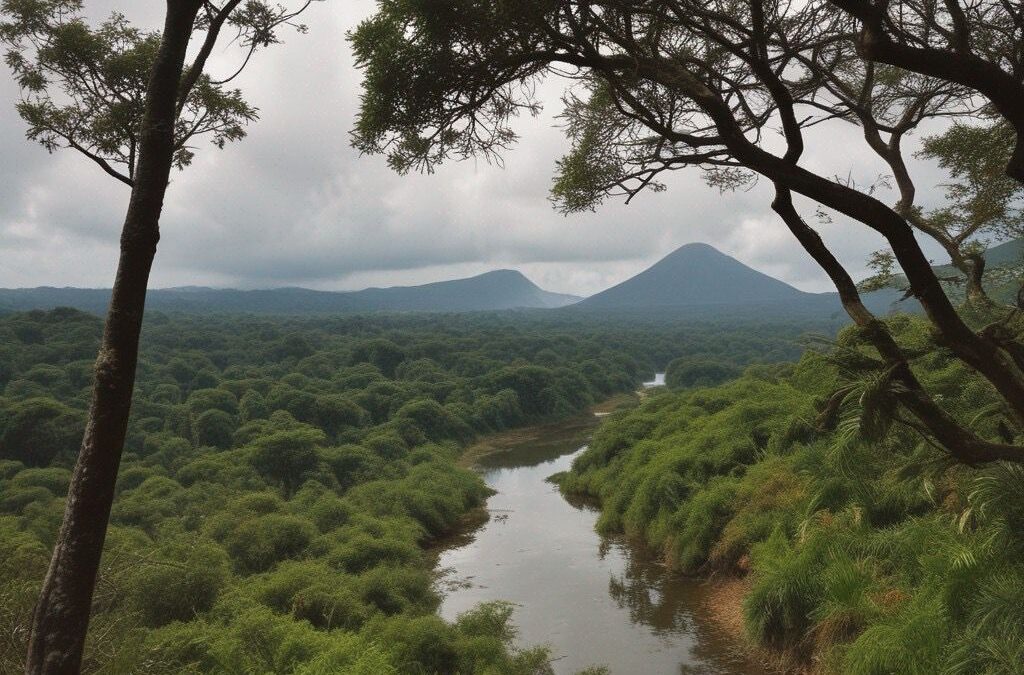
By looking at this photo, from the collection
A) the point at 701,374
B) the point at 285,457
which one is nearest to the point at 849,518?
the point at 285,457

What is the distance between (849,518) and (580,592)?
690 cm

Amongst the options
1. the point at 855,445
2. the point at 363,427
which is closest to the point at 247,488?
the point at 363,427

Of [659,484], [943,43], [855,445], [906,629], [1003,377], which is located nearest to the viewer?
[1003,377]

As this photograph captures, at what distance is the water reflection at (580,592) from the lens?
41.0ft

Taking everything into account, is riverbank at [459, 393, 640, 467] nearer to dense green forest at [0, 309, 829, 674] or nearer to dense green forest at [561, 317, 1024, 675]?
dense green forest at [0, 309, 829, 674]

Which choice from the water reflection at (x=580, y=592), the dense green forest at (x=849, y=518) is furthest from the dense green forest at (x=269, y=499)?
the dense green forest at (x=849, y=518)

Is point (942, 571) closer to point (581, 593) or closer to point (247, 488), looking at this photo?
point (581, 593)

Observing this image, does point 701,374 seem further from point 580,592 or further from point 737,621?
point 737,621

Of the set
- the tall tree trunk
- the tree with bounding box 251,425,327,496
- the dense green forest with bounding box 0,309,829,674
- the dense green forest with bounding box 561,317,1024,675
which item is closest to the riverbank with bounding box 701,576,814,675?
the dense green forest with bounding box 561,317,1024,675

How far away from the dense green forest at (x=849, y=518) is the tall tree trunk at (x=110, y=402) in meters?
4.71

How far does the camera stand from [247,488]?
22469 millimetres

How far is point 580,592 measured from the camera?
52.1ft

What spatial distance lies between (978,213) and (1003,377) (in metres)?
6.59

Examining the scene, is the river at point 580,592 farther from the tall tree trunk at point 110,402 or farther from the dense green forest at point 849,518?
the tall tree trunk at point 110,402
